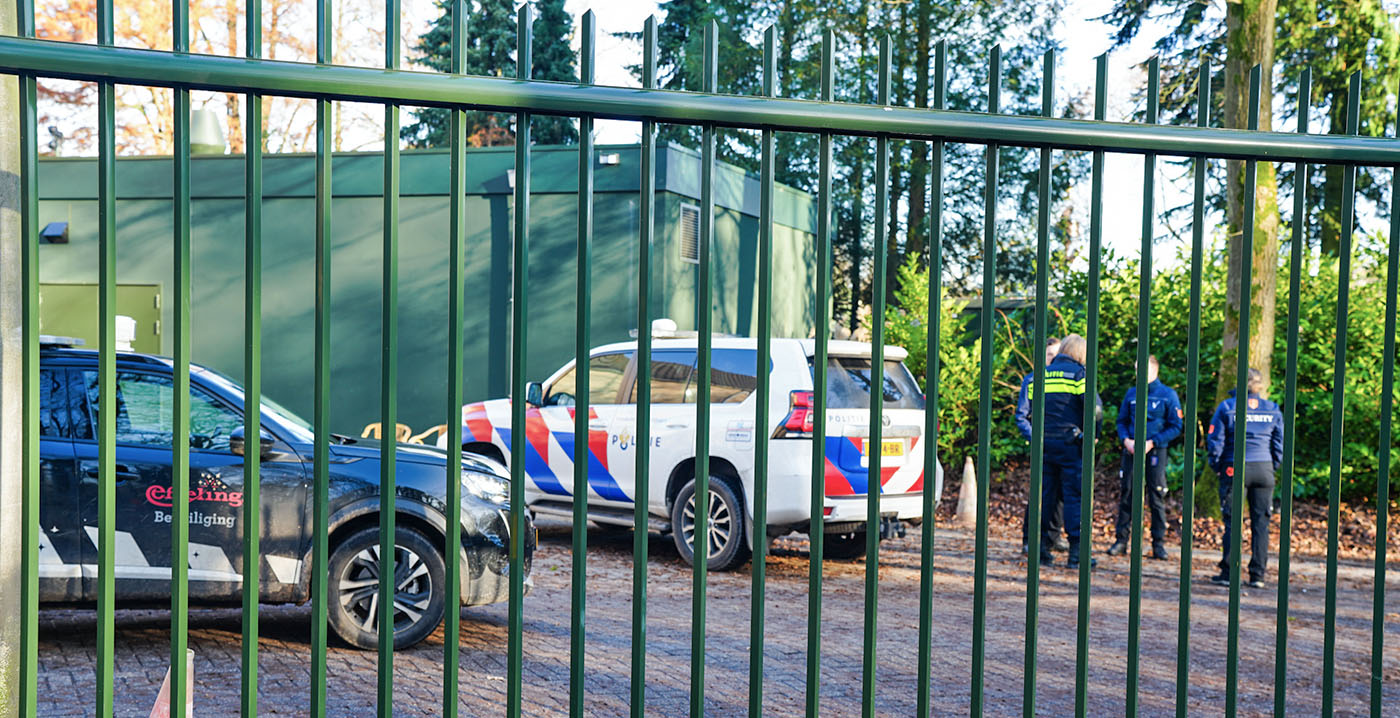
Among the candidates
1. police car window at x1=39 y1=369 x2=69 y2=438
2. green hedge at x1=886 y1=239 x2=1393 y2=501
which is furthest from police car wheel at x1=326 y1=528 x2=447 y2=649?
green hedge at x1=886 y1=239 x2=1393 y2=501

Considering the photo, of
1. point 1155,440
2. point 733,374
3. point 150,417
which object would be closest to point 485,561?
point 150,417

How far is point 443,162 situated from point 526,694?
11.4 metres

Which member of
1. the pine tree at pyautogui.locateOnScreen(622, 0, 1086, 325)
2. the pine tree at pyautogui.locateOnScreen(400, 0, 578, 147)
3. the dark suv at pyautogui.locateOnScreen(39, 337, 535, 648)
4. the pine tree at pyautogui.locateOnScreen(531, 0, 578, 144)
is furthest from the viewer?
the pine tree at pyautogui.locateOnScreen(531, 0, 578, 144)

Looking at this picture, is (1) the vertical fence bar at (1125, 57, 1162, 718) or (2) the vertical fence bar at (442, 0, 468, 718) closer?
(2) the vertical fence bar at (442, 0, 468, 718)

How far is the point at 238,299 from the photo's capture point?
16.9 m

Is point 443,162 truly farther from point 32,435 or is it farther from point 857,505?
point 32,435

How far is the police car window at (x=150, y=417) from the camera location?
20.9 ft

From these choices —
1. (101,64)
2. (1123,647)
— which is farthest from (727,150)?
(101,64)

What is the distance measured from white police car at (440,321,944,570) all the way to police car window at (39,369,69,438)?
9.44ft

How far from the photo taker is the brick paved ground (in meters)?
5.70

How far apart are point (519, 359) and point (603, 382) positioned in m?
8.46

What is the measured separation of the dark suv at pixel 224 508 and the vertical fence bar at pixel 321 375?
430 cm

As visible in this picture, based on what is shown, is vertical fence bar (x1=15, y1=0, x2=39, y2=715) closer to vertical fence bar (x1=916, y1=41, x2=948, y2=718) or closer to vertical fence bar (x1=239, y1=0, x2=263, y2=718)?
vertical fence bar (x1=239, y1=0, x2=263, y2=718)

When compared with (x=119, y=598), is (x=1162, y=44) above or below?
above
